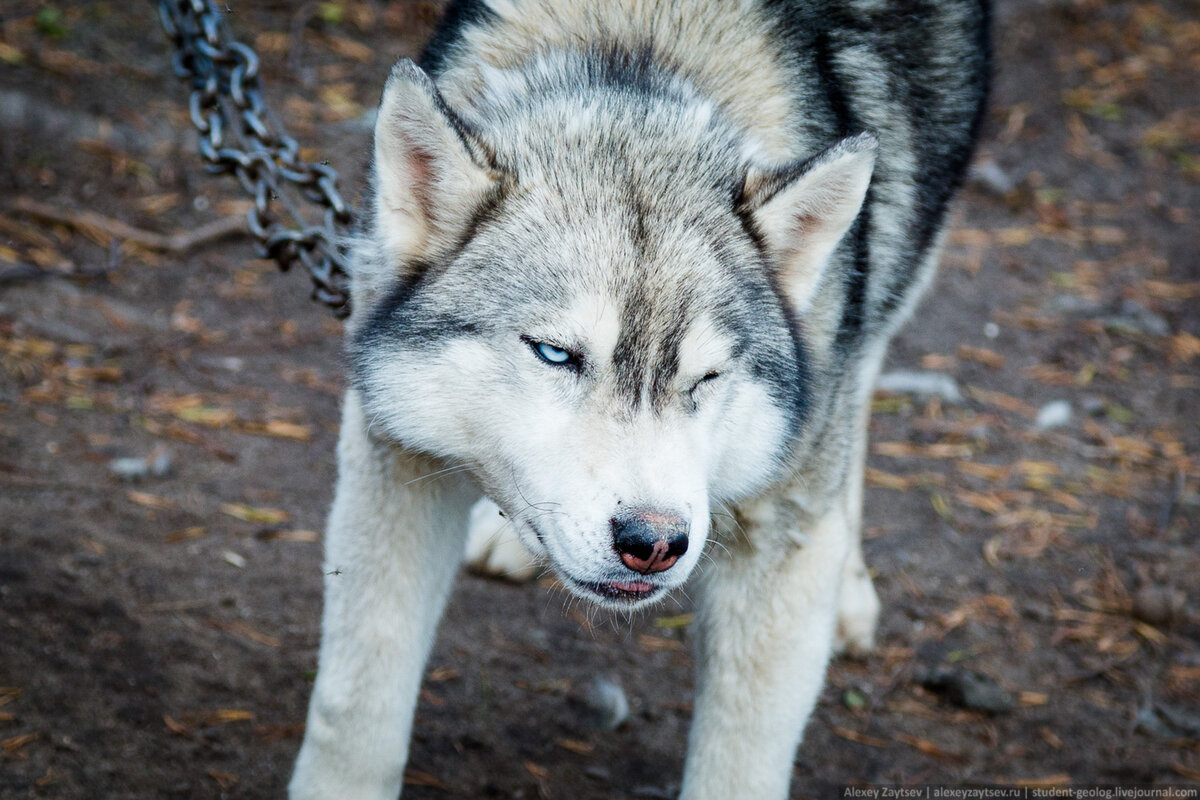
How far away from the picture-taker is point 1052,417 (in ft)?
16.9

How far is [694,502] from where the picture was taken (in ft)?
6.78

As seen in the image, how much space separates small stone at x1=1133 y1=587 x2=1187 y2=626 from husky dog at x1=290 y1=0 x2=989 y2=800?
5.87 feet

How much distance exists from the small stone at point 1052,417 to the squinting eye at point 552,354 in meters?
3.65

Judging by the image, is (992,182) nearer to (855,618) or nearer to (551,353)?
(855,618)

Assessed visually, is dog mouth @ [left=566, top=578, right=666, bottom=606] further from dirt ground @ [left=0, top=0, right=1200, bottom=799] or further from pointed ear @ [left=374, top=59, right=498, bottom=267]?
dirt ground @ [left=0, top=0, right=1200, bottom=799]

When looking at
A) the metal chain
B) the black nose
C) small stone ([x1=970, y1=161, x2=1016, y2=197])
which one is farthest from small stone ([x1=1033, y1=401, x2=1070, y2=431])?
the black nose

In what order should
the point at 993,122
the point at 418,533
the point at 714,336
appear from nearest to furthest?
the point at 714,336, the point at 418,533, the point at 993,122

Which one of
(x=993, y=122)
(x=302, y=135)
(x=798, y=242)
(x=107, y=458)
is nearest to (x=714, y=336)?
(x=798, y=242)

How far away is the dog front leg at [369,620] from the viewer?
2586mm

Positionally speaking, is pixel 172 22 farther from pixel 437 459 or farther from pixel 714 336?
pixel 714 336

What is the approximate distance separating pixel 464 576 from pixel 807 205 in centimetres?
215

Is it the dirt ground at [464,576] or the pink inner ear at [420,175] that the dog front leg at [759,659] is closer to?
the dirt ground at [464,576]

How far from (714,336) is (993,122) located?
6.23 metres

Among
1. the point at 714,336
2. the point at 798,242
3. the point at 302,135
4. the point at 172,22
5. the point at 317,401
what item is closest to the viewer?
the point at 714,336
